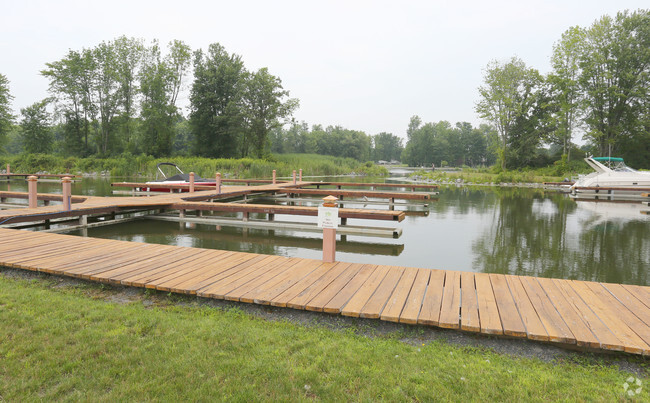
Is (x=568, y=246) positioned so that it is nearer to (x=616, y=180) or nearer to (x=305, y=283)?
(x=305, y=283)

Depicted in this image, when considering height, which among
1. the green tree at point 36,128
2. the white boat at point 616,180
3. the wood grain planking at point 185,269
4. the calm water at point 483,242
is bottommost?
the calm water at point 483,242

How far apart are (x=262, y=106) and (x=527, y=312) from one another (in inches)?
1510

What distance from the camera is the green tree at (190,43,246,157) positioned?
3894 centimetres

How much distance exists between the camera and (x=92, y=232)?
833cm

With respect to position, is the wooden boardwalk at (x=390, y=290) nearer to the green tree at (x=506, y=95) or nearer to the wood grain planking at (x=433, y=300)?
the wood grain planking at (x=433, y=300)

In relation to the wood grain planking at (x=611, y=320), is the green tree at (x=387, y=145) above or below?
above

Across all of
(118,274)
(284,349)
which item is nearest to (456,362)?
(284,349)

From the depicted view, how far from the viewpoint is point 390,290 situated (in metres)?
3.63

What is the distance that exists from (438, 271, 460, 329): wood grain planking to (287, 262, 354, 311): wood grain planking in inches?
40.9

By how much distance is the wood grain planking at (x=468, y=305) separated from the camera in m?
2.85

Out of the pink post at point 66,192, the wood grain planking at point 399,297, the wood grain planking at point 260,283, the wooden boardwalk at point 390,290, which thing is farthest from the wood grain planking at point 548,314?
the pink post at point 66,192

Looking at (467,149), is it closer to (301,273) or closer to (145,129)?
(145,129)

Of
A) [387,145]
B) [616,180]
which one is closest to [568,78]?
[616,180]

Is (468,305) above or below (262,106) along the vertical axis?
below
